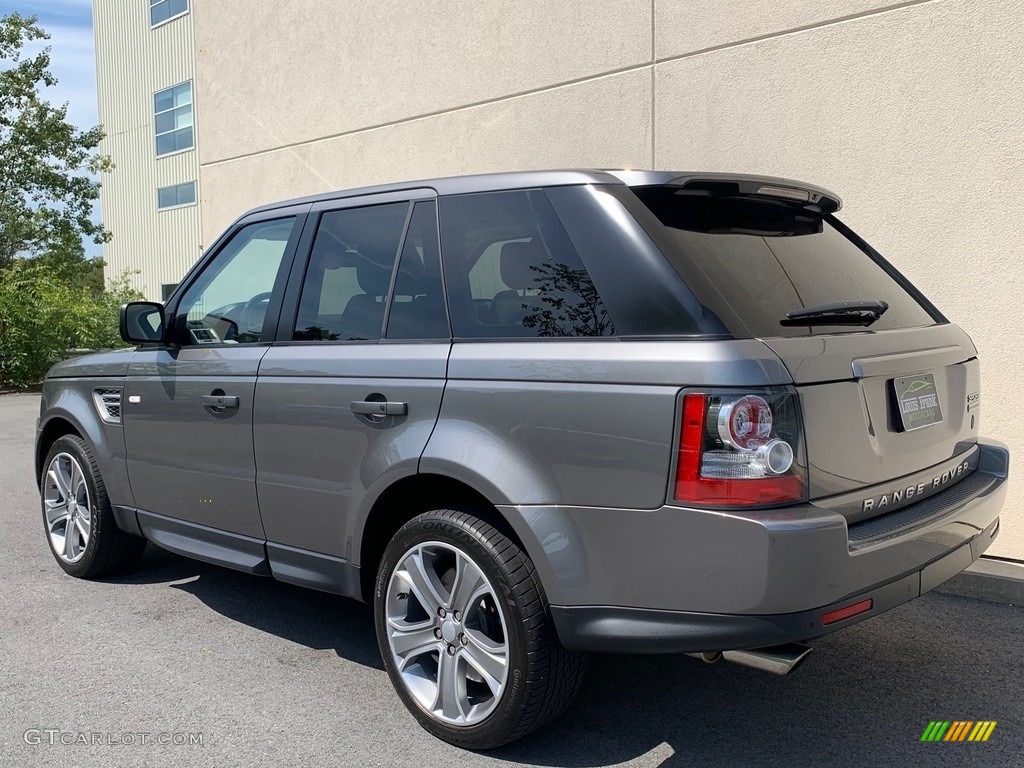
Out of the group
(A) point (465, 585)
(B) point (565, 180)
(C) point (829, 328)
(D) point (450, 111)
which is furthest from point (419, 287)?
(D) point (450, 111)

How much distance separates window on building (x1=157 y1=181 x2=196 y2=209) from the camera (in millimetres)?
24078

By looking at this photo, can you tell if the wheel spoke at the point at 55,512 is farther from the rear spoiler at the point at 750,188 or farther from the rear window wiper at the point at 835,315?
the rear window wiper at the point at 835,315

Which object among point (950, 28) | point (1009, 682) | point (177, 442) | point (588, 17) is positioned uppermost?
point (588, 17)

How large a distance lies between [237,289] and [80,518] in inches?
71.3

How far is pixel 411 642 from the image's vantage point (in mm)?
3316

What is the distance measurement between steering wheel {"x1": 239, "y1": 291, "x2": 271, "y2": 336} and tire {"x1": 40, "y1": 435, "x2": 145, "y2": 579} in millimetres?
1451

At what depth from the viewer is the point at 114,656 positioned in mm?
4043

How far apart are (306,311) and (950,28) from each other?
4.02 meters

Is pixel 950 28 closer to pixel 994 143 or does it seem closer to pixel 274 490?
pixel 994 143

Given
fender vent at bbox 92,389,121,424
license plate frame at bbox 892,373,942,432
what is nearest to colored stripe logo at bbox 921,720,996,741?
license plate frame at bbox 892,373,942,432

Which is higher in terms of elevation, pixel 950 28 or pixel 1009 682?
pixel 950 28

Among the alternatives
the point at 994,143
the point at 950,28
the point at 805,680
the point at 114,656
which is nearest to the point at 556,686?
the point at 805,680

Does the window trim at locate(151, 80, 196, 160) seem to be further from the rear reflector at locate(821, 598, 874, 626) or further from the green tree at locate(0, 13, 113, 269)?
the rear reflector at locate(821, 598, 874, 626)

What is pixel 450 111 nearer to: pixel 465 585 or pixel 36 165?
pixel 465 585
